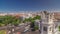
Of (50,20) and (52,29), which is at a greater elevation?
(50,20)

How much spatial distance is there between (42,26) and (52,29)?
0.52 feet

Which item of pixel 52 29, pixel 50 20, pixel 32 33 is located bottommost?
pixel 32 33

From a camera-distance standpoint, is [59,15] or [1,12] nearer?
[59,15]

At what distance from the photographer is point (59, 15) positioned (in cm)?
617

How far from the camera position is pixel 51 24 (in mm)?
1961

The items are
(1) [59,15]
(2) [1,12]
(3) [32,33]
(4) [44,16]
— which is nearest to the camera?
(4) [44,16]

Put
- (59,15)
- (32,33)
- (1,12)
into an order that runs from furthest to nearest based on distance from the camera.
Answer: (1,12) → (59,15) → (32,33)

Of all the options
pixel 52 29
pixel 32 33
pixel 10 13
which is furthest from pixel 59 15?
pixel 52 29

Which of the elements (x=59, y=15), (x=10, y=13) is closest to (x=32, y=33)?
(x=59, y=15)

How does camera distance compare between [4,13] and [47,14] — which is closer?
[47,14]

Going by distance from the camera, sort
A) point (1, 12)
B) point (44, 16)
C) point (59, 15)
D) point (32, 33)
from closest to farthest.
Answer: point (44, 16) < point (32, 33) < point (59, 15) < point (1, 12)

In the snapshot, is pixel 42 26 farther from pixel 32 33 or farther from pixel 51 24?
pixel 32 33

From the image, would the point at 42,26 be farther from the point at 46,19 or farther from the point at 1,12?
the point at 1,12

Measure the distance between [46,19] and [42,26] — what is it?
4.0 inches
